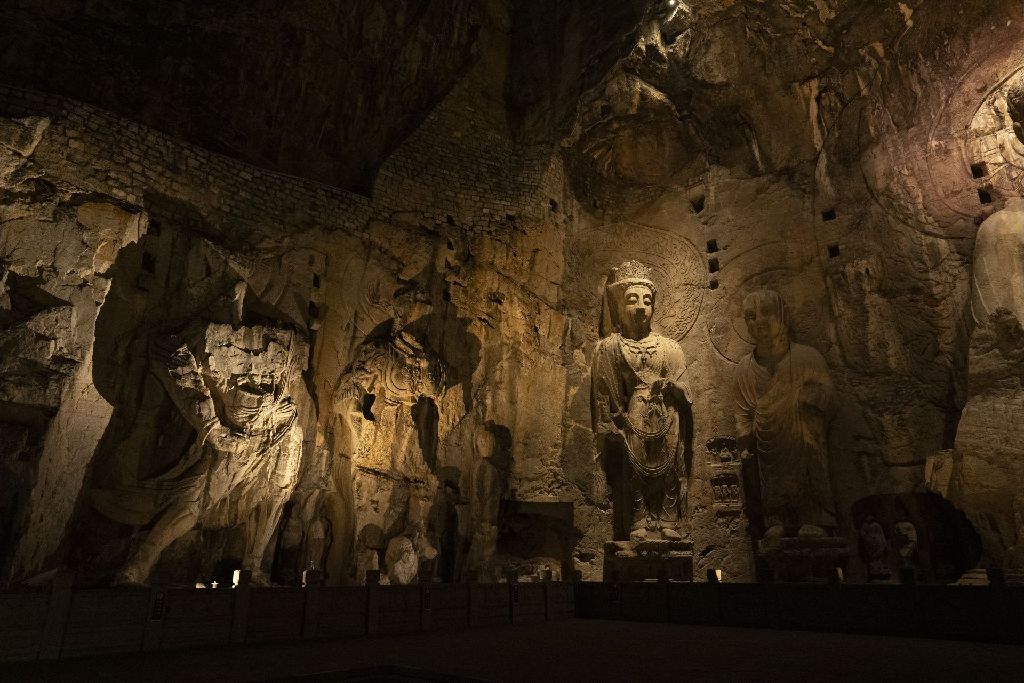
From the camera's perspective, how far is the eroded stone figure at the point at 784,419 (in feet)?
26.6

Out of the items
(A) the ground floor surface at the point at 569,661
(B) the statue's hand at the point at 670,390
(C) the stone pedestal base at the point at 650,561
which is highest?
(B) the statue's hand at the point at 670,390

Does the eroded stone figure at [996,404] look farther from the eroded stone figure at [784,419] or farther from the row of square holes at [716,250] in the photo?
the row of square holes at [716,250]

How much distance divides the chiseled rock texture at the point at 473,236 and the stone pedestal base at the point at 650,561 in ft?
2.10

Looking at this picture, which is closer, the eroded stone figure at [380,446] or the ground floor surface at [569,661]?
the ground floor surface at [569,661]

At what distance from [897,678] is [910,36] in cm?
902

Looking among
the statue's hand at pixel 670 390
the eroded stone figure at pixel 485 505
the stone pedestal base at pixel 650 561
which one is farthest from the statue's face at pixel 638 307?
the stone pedestal base at pixel 650 561

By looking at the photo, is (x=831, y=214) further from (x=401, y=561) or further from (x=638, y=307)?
(x=401, y=561)

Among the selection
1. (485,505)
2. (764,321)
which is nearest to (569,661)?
(485,505)

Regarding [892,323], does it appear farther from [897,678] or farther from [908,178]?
[897,678]

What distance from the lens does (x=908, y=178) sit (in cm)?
891

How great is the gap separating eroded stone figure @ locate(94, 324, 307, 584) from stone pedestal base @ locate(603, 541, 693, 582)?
441 centimetres

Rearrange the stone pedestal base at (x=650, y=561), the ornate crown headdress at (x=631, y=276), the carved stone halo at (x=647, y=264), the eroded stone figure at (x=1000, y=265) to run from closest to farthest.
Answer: the eroded stone figure at (x=1000, y=265) < the stone pedestal base at (x=650, y=561) < the ornate crown headdress at (x=631, y=276) < the carved stone halo at (x=647, y=264)

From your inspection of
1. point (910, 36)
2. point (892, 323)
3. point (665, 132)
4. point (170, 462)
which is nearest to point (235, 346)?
point (170, 462)

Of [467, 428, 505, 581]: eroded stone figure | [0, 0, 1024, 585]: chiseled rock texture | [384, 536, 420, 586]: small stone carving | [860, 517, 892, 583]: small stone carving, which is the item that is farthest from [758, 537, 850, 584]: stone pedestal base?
[384, 536, 420, 586]: small stone carving
